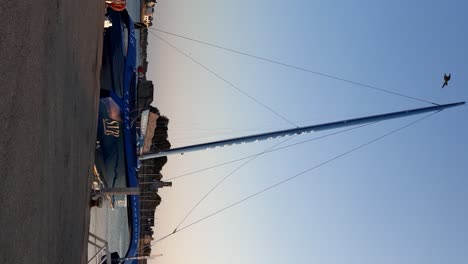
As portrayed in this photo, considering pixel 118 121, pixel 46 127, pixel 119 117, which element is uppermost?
pixel 119 117

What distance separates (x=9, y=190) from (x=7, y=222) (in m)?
0.29

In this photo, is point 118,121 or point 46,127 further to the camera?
point 118,121

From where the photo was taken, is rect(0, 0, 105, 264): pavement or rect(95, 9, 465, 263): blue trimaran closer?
rect(0, 0, 105, 264): pavement

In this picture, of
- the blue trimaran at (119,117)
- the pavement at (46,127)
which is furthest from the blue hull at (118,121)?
the pavement at (46,127)

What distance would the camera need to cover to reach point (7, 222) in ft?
17.0

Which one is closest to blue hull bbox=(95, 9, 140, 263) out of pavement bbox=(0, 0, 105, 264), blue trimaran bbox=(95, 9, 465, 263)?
blue trimaran bbox=(95, 9, 465, 263)

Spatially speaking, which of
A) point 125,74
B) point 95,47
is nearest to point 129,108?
point 125,74

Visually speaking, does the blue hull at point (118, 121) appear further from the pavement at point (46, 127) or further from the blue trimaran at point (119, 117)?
the pavement at point (46, 127)

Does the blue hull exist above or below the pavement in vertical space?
above

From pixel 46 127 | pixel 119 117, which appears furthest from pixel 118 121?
pixel 46 127

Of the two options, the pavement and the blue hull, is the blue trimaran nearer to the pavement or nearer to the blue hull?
the blue hull

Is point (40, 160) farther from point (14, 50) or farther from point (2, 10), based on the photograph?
point (2, 10)

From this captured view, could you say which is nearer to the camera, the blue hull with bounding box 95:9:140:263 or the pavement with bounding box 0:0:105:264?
the pavement with bounding box 0:0:105:264

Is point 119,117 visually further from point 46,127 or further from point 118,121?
point 46,127
